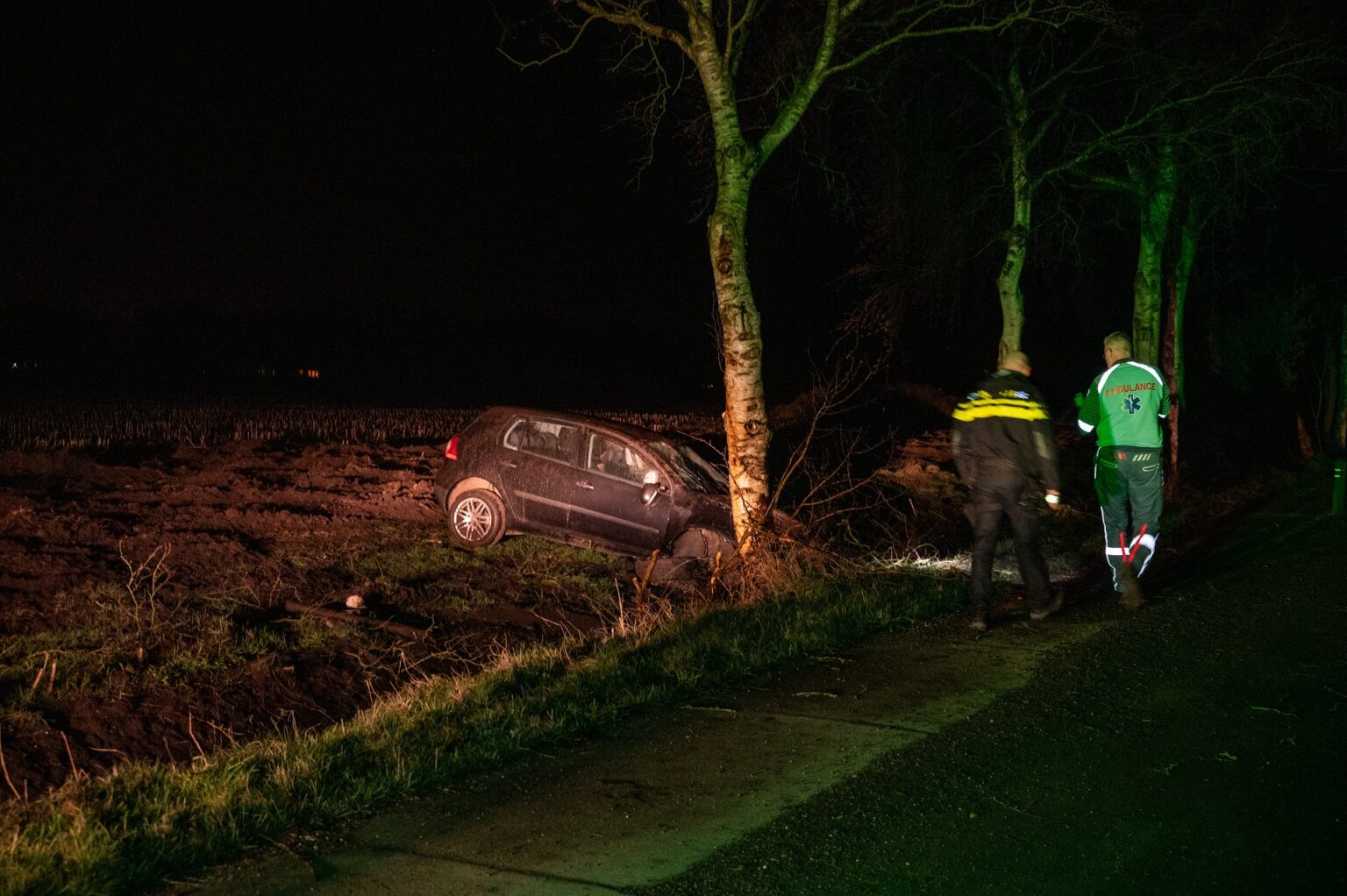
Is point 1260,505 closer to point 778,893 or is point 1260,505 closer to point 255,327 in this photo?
point 778,893

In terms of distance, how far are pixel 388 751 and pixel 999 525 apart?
4.34 meters

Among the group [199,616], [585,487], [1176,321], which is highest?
[1176,321]

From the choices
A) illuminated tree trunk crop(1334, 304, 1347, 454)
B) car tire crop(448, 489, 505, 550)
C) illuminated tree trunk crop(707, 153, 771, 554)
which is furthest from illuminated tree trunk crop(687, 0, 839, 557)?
illuminated tree trunk crop(1334, 304, 1347, 454)

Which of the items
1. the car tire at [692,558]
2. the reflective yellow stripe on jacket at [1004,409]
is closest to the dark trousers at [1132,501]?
the reflective yellow stripe on jacket at [1004,409]

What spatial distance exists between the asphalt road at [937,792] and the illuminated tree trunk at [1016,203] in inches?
360

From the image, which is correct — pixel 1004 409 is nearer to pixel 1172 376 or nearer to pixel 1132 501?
pixel 1132 501

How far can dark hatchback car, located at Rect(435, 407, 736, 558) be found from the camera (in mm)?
11391

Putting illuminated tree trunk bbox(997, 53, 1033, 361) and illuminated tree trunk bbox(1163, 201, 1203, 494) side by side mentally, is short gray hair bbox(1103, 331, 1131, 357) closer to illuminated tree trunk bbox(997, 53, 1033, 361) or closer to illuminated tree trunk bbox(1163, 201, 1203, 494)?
illuminated tree trunk bbox(997, 53, 1033, 361)

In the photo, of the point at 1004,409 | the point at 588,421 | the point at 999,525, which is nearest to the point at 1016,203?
the point at 588,421

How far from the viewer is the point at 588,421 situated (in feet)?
40.0

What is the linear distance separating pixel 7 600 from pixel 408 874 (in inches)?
288

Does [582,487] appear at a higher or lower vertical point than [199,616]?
higher

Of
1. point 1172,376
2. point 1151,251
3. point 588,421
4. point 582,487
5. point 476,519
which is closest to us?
point 582,487

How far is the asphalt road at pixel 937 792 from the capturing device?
3.94 meters
